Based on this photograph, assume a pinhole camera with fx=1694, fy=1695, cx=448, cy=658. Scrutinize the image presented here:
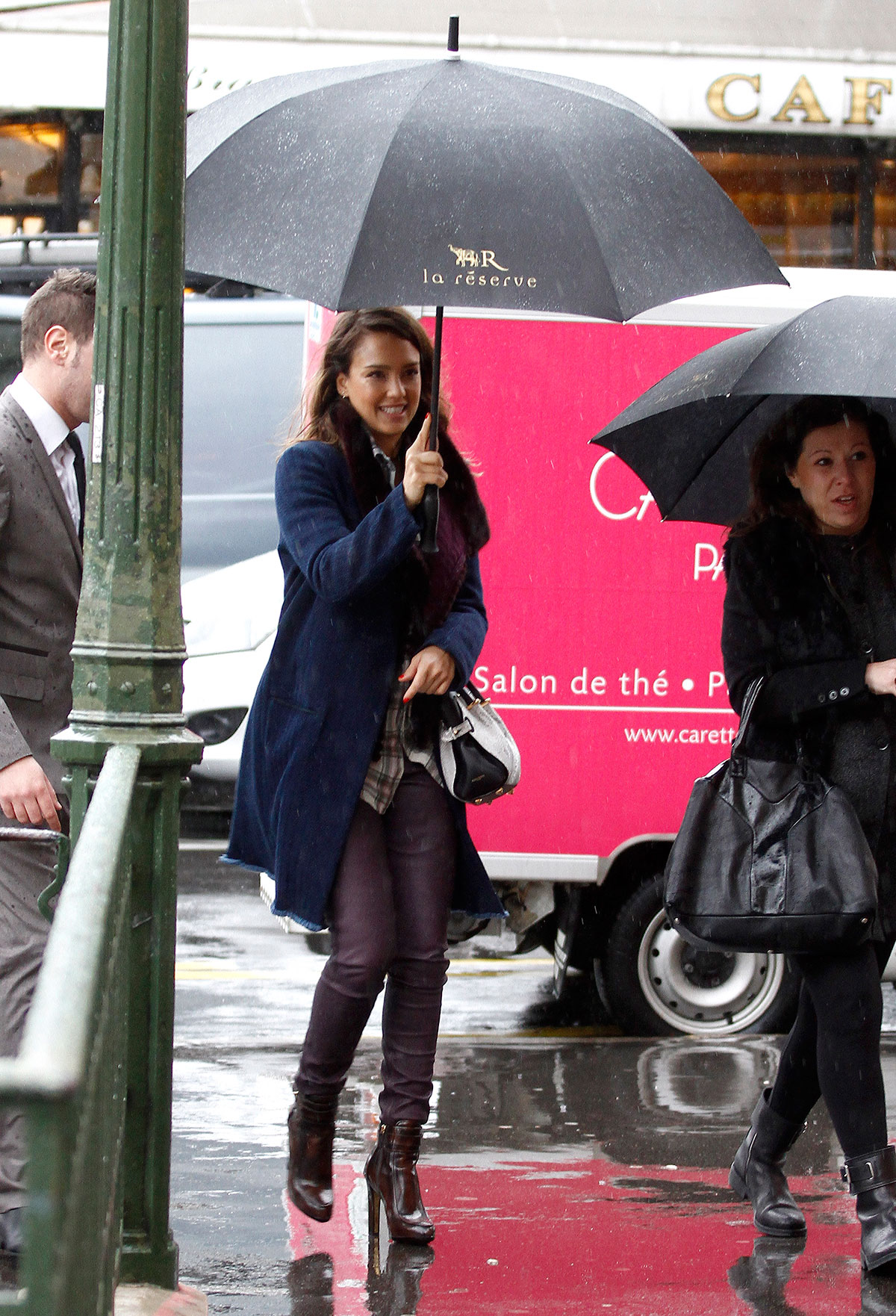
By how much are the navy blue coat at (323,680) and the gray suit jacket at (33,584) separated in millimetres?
463

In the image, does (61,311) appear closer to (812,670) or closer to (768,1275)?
(812,670)

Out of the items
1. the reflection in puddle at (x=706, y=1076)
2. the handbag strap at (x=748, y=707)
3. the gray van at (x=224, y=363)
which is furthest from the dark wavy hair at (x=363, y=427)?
the gray van at (x=224, y=363)

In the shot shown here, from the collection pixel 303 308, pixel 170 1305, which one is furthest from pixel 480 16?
pixel 170 1305

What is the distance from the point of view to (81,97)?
45.0 feet

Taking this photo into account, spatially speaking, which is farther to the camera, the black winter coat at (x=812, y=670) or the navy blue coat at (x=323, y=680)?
the black winter coat at (x=812, y=670)

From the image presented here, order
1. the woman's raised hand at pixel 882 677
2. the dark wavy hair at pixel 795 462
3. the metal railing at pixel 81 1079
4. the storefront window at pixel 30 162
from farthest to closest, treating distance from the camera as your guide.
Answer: the storefront window at pixel 30 162 < the dark wavy hair at pixel 795 462 < the woman's raised hand at pixel 882 677 < the metal railing at pixel 81 1079

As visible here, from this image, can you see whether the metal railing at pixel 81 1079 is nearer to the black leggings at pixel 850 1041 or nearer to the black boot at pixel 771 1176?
the black leggings at pixel 850 1041

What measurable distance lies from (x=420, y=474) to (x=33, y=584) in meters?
0.92

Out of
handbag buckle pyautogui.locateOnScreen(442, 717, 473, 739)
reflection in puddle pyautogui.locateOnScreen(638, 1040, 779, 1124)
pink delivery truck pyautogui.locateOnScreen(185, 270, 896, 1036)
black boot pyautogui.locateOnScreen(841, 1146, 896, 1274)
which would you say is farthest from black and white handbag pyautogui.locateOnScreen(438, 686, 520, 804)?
pink delivery truck pyautogui.locateOnScreen(185, 270, 896, 1036)

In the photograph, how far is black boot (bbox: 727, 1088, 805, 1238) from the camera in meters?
4.02

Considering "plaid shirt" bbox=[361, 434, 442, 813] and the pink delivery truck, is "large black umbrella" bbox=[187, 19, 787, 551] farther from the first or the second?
the pink delivery truck

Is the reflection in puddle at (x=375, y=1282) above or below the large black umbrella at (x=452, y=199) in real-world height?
below

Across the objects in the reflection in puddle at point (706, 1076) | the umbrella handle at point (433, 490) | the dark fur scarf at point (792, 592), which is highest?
the umbrella handle at point (433, 490)

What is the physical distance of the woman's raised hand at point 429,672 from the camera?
3689mm
